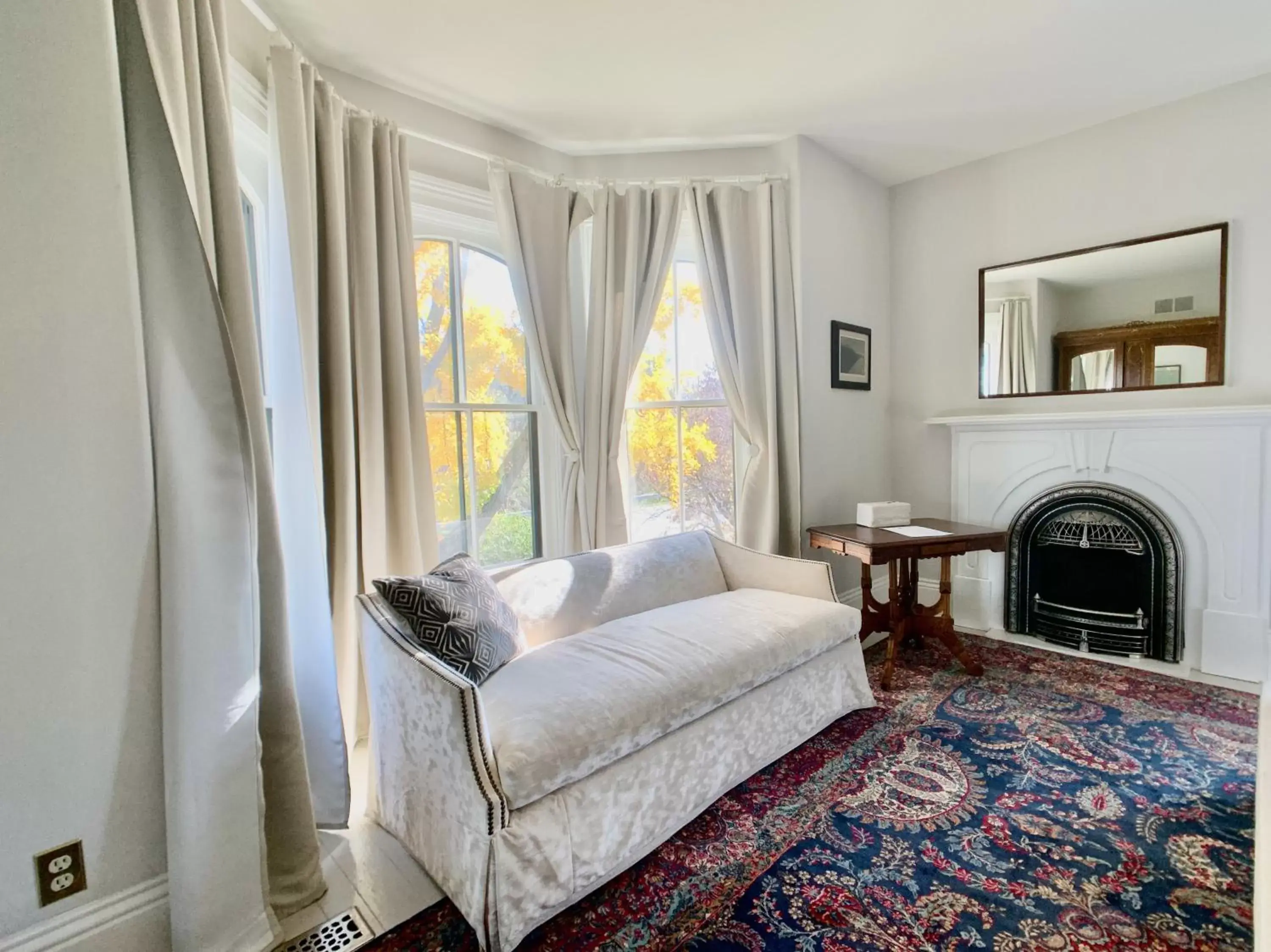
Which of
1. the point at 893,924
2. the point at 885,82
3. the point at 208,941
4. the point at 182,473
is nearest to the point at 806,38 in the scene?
the point at 885,82

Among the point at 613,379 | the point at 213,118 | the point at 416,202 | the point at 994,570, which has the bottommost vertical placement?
the point at 994,570

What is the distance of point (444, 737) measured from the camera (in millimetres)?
1412

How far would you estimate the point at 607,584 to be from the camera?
2.36m

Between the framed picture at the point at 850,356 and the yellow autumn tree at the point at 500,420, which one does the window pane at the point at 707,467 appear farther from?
the framed picture at the point at 850,356

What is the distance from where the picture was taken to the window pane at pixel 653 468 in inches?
131

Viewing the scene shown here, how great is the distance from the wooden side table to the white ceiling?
2.03m

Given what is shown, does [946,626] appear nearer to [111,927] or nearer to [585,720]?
[585,720]

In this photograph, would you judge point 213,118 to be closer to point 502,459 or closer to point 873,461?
point 502,459

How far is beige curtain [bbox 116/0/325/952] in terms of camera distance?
129cm

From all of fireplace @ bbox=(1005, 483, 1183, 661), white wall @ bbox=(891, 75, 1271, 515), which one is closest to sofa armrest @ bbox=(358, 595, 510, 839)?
fireplace @ bbox=(1005, 483, 1183, 661)

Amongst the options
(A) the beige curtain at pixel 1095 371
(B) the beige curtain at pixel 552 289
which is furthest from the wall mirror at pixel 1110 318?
(B) the beige curtain at pixel 552 289

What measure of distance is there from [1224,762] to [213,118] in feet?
12.0

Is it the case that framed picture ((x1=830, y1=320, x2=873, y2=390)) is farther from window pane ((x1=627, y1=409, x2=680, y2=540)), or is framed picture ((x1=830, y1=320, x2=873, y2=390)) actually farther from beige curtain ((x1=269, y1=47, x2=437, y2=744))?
beige curtain ((x1=269, y1=47, x2=437, y2=744))

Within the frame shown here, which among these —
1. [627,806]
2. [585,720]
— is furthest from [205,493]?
[627,806]
